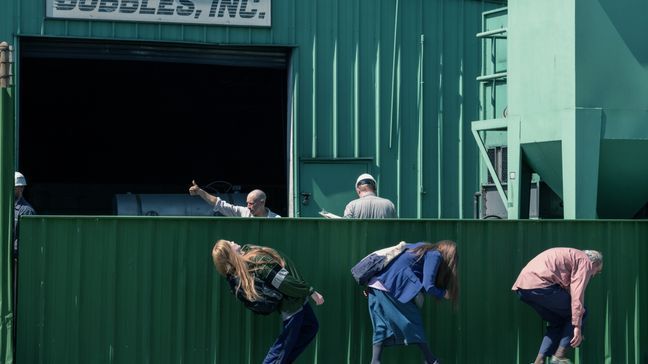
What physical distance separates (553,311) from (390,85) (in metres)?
8.09

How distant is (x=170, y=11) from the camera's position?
16703 millimetres

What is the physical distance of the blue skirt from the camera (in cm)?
964

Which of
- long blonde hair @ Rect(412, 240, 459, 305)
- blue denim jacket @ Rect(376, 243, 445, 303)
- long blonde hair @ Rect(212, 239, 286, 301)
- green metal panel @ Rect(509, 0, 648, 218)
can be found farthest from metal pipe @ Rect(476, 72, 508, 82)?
long blonde hair @ Rect(212, 239, 286, 301)

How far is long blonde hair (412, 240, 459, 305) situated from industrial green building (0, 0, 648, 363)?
59cm

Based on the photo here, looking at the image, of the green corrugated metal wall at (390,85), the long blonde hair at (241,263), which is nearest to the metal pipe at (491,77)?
the green corrugated metal wall at (390,85)

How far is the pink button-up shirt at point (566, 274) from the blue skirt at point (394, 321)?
4.50 ft

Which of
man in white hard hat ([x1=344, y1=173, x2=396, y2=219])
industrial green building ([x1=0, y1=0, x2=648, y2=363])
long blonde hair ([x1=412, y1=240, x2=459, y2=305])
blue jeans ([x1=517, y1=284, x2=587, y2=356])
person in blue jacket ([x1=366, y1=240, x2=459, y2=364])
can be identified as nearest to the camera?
industrial green building ([x1=0, y1=0, x2=648, y2=363])

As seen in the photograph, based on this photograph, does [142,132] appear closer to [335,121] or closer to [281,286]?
[335,121]

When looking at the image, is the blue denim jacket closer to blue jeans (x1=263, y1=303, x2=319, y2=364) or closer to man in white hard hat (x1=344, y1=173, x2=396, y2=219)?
blue jeans (x1=263, y1=303, x2=319, y2=364)

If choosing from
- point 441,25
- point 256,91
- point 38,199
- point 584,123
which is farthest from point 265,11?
point 38,199

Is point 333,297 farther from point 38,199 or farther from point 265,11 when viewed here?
point 38,199

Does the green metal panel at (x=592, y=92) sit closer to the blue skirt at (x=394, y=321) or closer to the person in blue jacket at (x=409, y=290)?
the person in blue jacket at (x=409, y=290)

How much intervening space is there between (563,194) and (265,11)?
5.86m

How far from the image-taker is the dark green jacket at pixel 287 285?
9.15 meters
